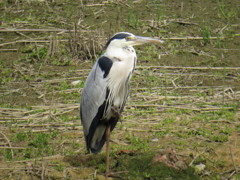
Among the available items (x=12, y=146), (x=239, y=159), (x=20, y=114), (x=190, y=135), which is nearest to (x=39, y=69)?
(x=20, y=114)

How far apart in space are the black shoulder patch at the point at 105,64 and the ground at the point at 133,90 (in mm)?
1009

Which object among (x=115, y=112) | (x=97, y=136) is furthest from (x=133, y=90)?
(x=115, y=112)

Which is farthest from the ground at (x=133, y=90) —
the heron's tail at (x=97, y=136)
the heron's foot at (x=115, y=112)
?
the heron's foot at (x=115, y=112)

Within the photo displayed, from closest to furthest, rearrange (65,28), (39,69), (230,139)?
(230,139)
(39,69)
(65,28)

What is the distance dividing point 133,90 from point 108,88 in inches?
106

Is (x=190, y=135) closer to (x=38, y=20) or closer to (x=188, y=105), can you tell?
(x=188, y=105)

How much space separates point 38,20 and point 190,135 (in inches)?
241

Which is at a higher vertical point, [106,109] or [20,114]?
[106,109]

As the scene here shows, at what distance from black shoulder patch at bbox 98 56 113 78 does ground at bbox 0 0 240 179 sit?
1009 mm

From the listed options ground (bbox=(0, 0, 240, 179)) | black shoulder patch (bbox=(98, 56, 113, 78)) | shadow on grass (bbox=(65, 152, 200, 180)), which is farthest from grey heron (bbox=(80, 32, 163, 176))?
ground (bbox=(0, 0, 240, 179))

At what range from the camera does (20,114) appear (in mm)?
6980

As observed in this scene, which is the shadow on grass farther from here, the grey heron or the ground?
the grey heron

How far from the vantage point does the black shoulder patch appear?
199 inches

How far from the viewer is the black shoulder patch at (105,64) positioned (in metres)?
5.05
